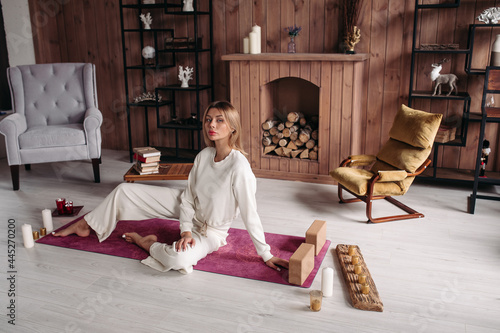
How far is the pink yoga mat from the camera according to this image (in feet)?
8.63

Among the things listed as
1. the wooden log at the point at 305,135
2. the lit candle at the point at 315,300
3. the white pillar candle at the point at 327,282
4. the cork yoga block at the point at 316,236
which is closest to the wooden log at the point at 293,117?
the wooden log at the point at 305,135

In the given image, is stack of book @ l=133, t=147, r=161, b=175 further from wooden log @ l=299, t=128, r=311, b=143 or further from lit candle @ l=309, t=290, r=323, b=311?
lit candle @ l=309, t=290, r=323, b=311

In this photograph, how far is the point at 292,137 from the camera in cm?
437

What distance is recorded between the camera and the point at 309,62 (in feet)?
13.4

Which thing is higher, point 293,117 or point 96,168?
point 293,117

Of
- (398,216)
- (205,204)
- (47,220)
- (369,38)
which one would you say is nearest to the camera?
(205,204)

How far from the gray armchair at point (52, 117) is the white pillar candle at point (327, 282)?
269 centimetres

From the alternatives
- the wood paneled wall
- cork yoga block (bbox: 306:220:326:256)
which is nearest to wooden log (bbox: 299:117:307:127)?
the wood paneled wall

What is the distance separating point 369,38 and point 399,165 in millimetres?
1373

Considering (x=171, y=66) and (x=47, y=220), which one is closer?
(x=47, y=220)

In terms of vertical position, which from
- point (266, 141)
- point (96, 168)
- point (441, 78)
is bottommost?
point (96, 168)

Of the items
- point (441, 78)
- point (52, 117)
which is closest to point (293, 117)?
point (441, 78)

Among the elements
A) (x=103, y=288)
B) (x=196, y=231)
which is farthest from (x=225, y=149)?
(x=103, y=288)

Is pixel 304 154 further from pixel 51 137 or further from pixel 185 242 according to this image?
pixel 51 137
